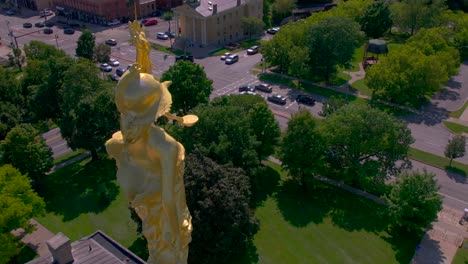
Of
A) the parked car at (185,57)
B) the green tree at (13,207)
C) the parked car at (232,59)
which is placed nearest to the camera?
the green tree at (13,207)

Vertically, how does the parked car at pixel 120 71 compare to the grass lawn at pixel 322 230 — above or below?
below

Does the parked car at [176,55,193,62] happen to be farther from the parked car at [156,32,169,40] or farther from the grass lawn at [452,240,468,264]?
the grass lawn at [452,240,468,264]

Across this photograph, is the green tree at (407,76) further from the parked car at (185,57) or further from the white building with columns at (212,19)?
the white building with columns at (212,19)

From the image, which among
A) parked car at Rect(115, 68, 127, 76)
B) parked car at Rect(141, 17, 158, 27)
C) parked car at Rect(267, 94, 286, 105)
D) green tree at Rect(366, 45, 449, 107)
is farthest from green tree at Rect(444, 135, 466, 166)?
parked car at Rect(141, 17, 158, 27)

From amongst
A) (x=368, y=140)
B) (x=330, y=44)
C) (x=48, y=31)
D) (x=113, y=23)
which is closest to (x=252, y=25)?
(x=330, y=44)

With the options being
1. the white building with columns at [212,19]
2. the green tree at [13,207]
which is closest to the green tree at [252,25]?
the white building with columns at [212,19]

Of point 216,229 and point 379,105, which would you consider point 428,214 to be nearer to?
point 216,229
